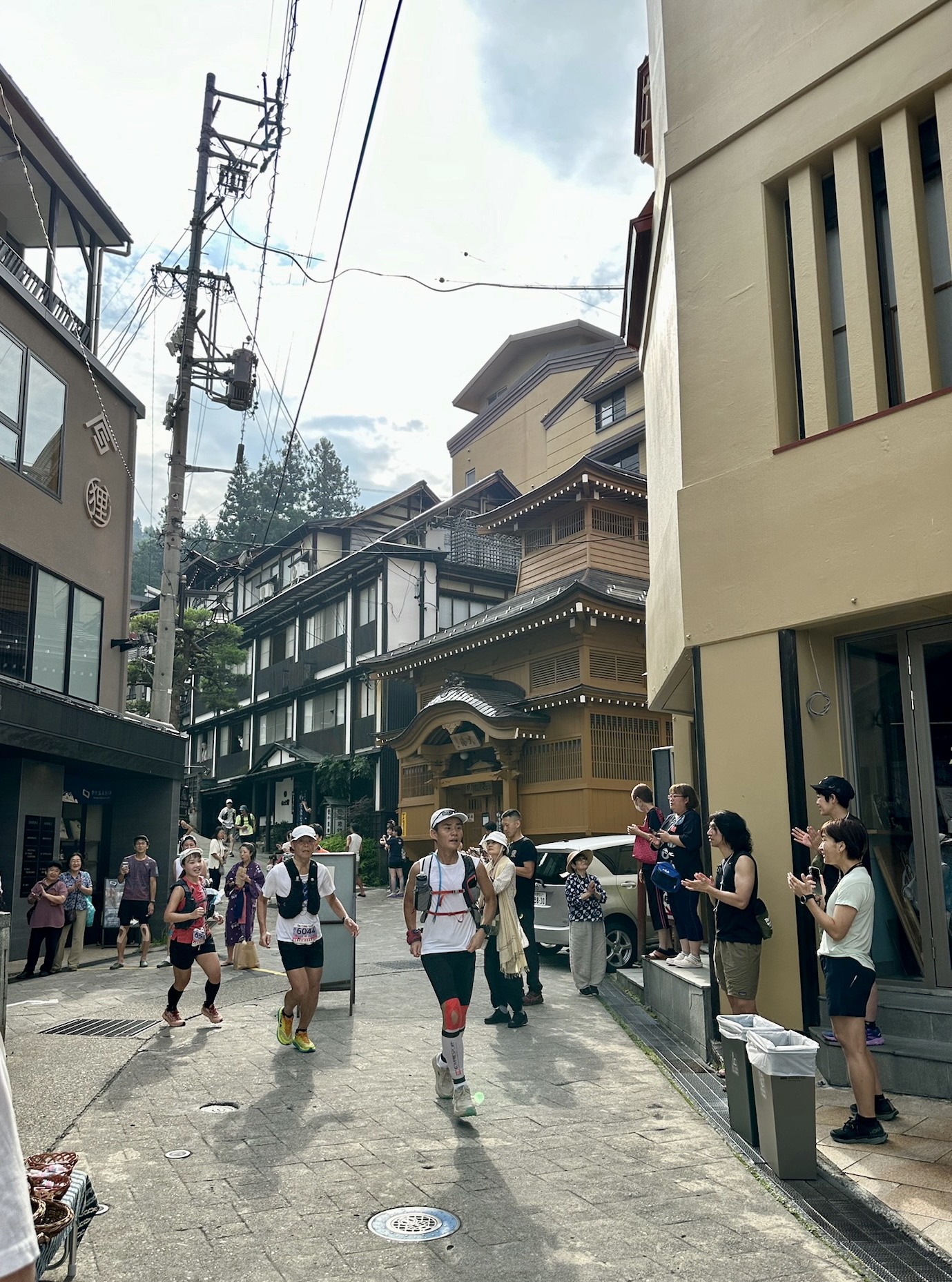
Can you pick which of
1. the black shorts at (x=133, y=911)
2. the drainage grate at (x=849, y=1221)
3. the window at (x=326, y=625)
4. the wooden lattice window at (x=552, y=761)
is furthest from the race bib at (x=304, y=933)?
the window at (x=326, y=625)

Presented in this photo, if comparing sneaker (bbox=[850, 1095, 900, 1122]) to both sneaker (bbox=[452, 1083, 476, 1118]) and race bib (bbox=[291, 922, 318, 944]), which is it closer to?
sneaker (bbox=[452, 1083, 476, 1118])

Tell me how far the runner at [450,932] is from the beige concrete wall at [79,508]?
11.1 metres

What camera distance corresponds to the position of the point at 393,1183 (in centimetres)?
526

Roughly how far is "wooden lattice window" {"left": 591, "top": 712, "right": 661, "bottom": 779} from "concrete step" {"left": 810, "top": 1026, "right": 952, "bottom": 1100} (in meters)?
16.3

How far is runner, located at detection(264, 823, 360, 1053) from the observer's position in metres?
8.57

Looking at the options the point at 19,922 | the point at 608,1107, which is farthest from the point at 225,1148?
the point at 19,922

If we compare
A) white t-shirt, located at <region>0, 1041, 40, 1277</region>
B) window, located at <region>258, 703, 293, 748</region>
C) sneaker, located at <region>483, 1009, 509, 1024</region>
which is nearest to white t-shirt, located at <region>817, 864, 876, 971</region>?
sneaker, located at <region>483, 1009, 509, 1024</region>

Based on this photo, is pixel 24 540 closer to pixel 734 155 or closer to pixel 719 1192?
pixel 734 155

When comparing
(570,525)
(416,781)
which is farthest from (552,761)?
(570,525)

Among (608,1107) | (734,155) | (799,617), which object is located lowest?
(608,1107)

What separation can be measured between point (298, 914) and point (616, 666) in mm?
16931

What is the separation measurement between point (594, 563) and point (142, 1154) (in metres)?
22.4

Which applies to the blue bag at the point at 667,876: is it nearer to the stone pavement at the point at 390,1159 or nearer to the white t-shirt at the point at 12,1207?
the stone pavement at the point at 390,1159

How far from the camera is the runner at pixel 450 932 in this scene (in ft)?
22.5
